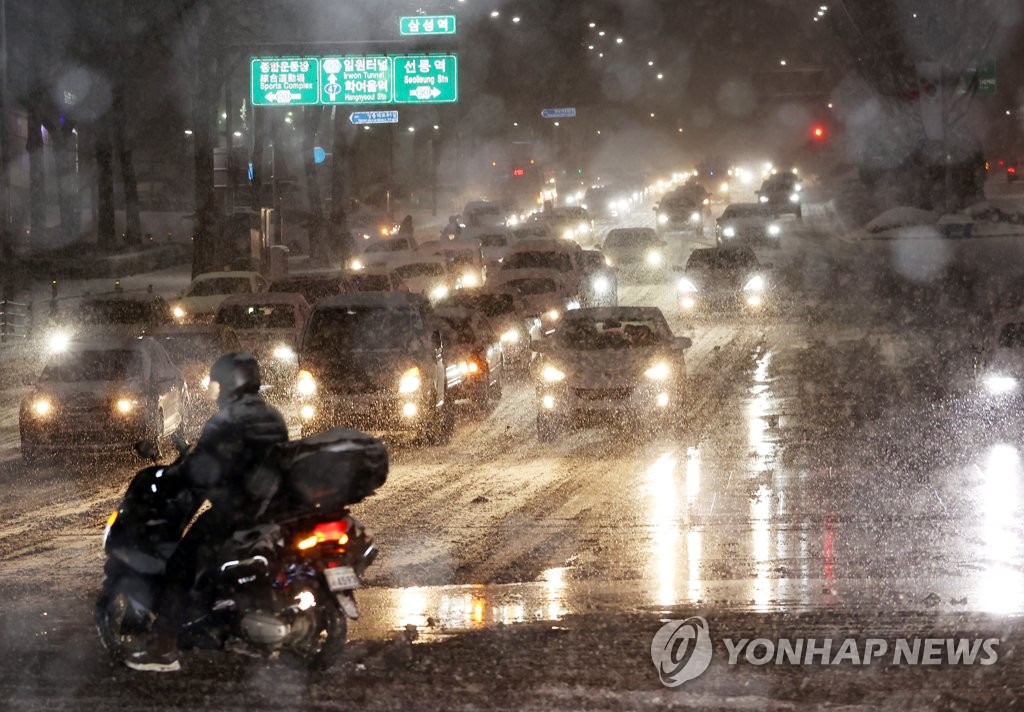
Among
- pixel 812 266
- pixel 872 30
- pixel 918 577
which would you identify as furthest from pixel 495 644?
pixel 872 30

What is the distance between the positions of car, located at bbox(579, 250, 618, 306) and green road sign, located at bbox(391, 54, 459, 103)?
6.11m

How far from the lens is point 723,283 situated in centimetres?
3516

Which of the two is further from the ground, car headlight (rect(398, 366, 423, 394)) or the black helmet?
car headlight (rect(398, 366, 423, 394))

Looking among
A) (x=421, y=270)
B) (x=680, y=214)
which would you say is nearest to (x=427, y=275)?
(x=421, y=270)

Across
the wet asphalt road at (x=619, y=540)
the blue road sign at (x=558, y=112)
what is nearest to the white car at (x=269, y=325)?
the wet asphalt road at (x=619, y=540)

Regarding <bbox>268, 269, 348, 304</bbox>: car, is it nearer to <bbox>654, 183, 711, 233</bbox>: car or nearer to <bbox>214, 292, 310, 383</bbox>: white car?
<bbox>214, 292, 310, 383</bbox>: white car

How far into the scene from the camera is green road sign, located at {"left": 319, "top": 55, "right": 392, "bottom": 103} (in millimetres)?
38750

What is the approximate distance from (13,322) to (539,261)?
1217 cm

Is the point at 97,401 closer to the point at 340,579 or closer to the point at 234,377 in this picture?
the point at 234,377

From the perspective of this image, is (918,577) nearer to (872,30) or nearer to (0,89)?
(0,89)

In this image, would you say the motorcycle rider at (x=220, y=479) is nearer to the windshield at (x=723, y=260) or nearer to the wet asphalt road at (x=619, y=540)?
the wet asphalt road at (x=619, y=540)

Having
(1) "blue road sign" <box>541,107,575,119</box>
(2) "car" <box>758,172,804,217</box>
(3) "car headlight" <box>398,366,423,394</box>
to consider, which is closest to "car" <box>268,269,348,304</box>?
(3) "car headlight" <box>398,366,423,394</box>

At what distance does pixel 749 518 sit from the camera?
41.0 ft

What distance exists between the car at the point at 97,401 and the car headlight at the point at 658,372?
591cm
